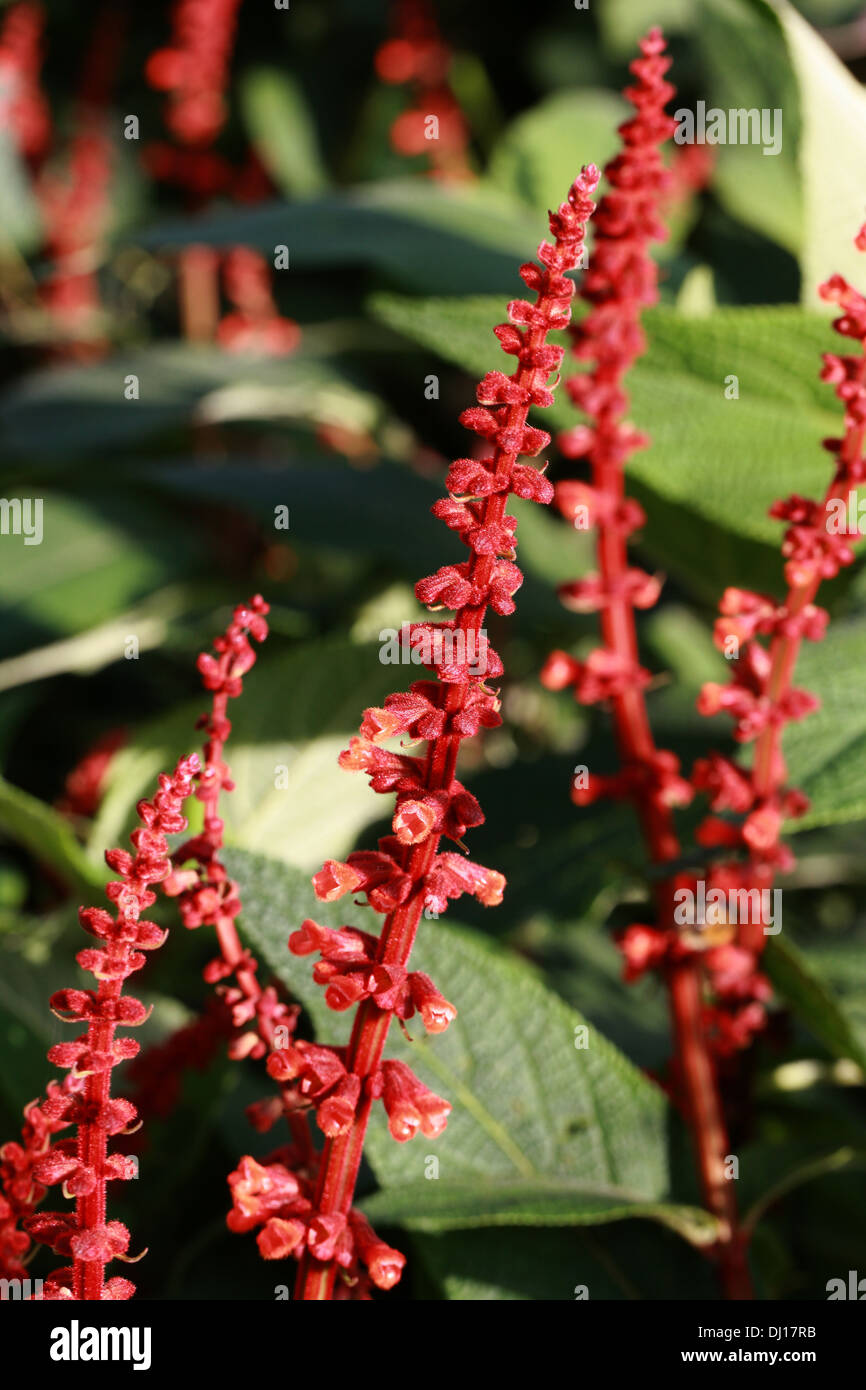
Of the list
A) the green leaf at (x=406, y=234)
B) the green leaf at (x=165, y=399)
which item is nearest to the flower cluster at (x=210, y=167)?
the green leaf at (x=165, y=399)

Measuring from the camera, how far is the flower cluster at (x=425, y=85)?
1.95 meters

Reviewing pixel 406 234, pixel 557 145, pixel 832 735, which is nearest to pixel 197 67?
pixel 557 145

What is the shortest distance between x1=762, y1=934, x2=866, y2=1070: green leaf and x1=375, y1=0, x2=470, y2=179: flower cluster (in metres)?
1.45

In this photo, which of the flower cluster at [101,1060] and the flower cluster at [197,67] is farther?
the flower cluster at [197,67]

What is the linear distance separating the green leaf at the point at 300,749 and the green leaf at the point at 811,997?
1.17 ft

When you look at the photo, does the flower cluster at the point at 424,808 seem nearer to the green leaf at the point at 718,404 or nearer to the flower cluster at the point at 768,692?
the flower cluster at the point at 768,692

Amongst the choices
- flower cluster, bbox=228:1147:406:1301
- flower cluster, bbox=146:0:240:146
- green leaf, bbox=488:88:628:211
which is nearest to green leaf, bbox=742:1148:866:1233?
flower cluster, bbox=228:1147:406:1301

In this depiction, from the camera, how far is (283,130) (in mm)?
2168

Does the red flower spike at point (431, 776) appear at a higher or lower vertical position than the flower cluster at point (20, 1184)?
higher

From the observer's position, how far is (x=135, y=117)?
2338 mm

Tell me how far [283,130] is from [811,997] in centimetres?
184

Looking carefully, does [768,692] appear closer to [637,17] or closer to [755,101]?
[755,101]
